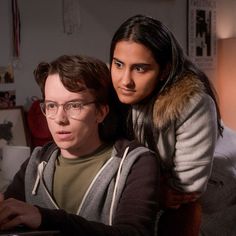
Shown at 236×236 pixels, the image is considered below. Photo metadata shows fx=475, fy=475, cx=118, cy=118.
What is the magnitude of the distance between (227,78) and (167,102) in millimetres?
2458

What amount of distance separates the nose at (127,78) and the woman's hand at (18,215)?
0.49 m

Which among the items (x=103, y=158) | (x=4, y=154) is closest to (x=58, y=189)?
(x=103, y=158)

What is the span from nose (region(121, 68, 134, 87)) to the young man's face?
0.13 metres

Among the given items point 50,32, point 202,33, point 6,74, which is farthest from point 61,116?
point 202,33

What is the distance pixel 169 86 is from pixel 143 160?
1.05 feet

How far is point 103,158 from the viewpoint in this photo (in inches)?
46.4

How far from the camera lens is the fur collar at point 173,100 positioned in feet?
4.31

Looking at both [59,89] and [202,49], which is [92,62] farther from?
[202,49]

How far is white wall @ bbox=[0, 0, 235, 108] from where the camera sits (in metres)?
2.43

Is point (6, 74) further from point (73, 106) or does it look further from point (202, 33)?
point (202, 33)

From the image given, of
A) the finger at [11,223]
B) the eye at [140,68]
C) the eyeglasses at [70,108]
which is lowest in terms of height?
the finger at [11,223]

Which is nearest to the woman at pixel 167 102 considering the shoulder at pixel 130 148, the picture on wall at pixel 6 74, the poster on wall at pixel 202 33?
the shoulder at pixel 130 148

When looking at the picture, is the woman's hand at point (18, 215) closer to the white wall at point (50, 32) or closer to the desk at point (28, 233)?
the desk at point (28, 233)

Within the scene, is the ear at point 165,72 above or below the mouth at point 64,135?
above
